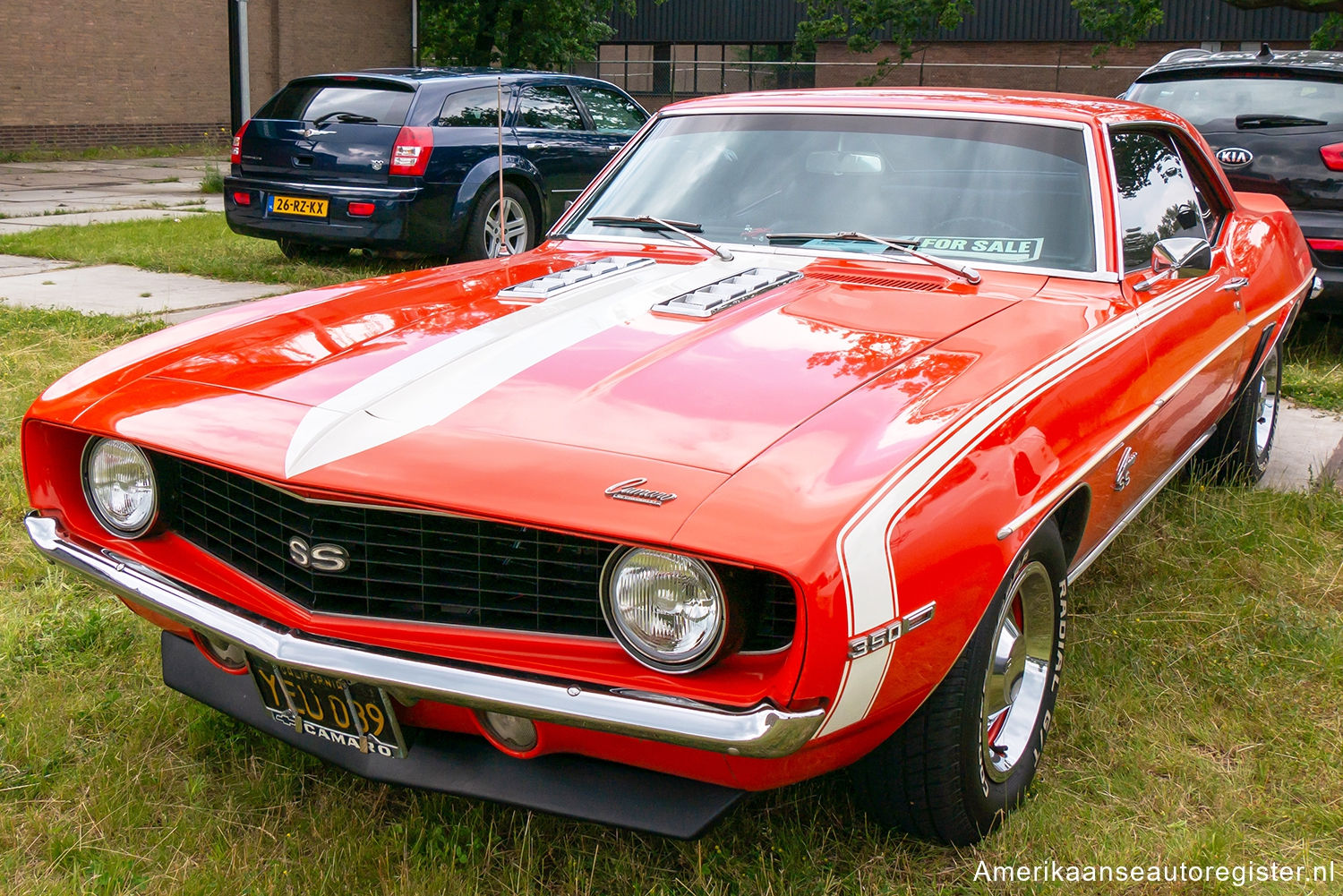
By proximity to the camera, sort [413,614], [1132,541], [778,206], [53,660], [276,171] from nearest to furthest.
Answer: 1. [413,614]
2. [53,660]
3. [778,206]
4. [1132,541]
5. [276,171]

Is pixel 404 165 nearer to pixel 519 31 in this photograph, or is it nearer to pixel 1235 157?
pixel 1235 157

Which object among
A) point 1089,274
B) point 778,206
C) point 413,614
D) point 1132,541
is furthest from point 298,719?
point 1132,541

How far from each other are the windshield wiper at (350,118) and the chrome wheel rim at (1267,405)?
19.4ft

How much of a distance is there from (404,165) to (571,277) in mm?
5375

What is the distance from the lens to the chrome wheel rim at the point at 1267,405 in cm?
473

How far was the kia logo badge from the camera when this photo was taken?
20.8 feet

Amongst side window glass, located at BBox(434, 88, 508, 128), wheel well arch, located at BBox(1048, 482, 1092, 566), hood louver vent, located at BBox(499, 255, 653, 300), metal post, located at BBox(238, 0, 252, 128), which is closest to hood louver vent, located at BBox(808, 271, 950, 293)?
hood louver vent, located at BBox(499, 255, 653, 300)

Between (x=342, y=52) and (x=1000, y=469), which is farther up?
(x=342, y=52)

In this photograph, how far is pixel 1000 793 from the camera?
2.40 m

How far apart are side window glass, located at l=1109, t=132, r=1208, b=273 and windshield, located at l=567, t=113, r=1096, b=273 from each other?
0.20m

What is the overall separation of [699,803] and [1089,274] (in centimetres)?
178

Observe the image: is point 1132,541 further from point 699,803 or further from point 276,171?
point 276,171

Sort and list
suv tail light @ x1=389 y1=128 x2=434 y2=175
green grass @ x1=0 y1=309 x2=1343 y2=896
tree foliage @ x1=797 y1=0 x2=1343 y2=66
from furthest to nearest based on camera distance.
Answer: tree foliage @ x1=797 y1=0 x2=1343 y2=66, suv tail light @ x1=389 y1=128 x2=434 y2=175, green grass @ x1=0 y1=309 x2=1343 y2=896

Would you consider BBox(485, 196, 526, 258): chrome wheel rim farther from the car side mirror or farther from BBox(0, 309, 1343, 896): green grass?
the car side mirror
